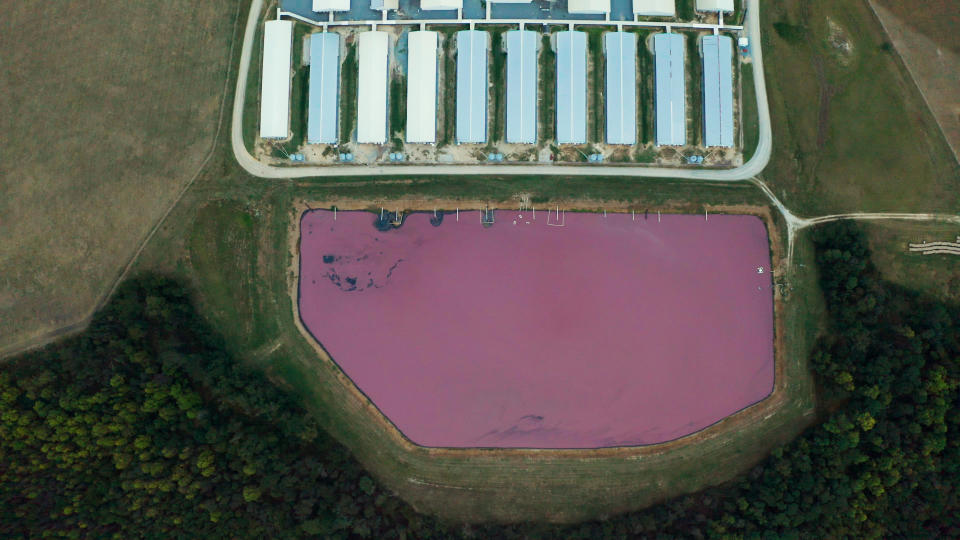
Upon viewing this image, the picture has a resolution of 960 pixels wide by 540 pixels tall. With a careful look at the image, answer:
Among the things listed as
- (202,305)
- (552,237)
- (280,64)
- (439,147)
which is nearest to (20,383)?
(202,305)

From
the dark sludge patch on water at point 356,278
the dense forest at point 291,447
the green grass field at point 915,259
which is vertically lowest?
the dense forest at point 291,447

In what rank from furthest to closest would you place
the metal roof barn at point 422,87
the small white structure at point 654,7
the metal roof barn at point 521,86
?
the small white structure at point 654,7
the metal roof barn at point 422,87
the metal roof barn at point 521,86

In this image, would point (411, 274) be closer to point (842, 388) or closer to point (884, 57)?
point (842, 388)

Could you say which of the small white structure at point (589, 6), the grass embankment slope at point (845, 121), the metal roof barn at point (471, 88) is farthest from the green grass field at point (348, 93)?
the grass embankment slope at point (845, 121)

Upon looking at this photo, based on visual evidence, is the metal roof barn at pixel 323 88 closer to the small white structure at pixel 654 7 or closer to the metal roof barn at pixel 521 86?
the metal roof barn at pixel 521 86

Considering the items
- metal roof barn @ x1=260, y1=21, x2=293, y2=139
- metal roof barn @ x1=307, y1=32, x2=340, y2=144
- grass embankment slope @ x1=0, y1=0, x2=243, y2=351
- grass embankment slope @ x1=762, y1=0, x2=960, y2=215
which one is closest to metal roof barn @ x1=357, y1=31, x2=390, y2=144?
metal roof barn @ x1=307, y1=32, x2=340, y2=144

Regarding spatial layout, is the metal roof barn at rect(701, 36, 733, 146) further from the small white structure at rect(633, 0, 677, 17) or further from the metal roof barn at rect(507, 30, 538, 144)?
the metal roof barn at rect(507, 30, 538, 144)
